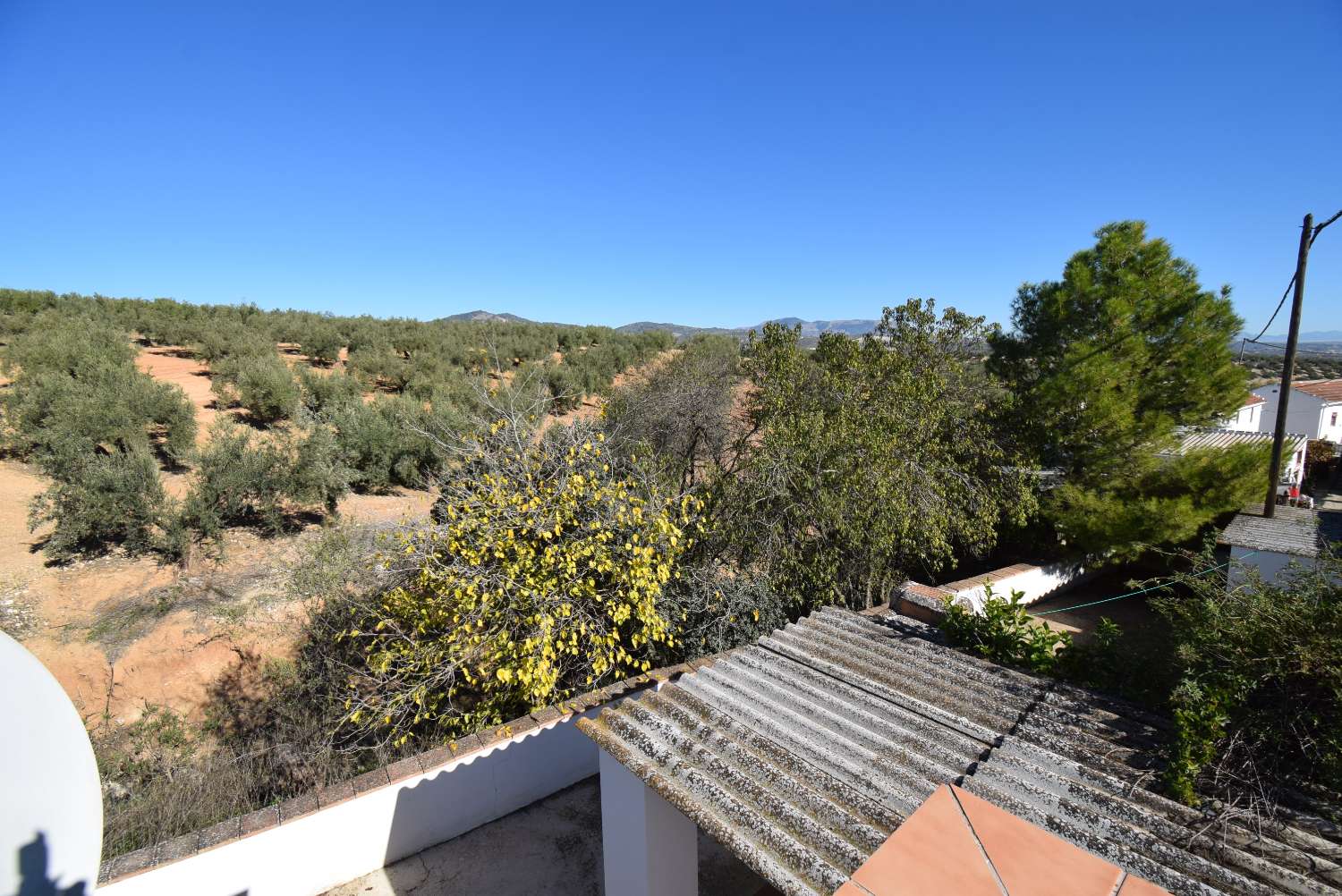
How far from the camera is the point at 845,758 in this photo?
2908mm

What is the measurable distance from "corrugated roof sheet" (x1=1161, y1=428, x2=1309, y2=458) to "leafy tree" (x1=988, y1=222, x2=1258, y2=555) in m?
0.44

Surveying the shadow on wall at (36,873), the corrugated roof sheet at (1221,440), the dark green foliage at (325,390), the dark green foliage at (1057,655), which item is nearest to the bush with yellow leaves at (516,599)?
the dark green foliage at (1057,655)

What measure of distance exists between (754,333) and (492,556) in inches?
218

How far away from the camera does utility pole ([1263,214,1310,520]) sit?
8.23 m

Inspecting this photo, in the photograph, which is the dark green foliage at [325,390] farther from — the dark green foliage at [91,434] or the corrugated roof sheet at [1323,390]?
the corrugated roof sheet at [1323,390]

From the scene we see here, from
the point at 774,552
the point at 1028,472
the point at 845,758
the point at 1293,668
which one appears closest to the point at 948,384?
the point at 1028,472

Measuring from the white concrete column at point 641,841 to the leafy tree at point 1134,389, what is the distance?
30.0ft

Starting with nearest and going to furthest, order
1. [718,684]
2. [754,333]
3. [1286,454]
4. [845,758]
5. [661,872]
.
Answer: [845,758], [661,872], [718,684], [754,333], [1286,454]

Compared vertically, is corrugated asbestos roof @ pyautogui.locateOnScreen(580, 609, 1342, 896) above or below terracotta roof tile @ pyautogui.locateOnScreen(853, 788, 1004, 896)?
below

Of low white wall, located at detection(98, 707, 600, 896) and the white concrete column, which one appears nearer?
the white concrete column

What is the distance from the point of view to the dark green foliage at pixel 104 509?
9008mm

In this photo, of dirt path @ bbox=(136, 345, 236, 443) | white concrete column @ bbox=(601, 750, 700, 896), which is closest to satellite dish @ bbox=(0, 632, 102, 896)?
white concrete column @ bbox=(601, 750, 700, 896)

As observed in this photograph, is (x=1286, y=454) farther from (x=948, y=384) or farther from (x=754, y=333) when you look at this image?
(x=754, y=333)

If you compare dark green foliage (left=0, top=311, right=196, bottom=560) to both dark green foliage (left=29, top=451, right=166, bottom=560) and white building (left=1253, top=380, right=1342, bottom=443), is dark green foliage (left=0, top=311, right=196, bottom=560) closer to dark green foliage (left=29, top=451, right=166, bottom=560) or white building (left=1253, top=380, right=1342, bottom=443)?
dark green foliage (left=29, top=451, right=166, bottom=560)
